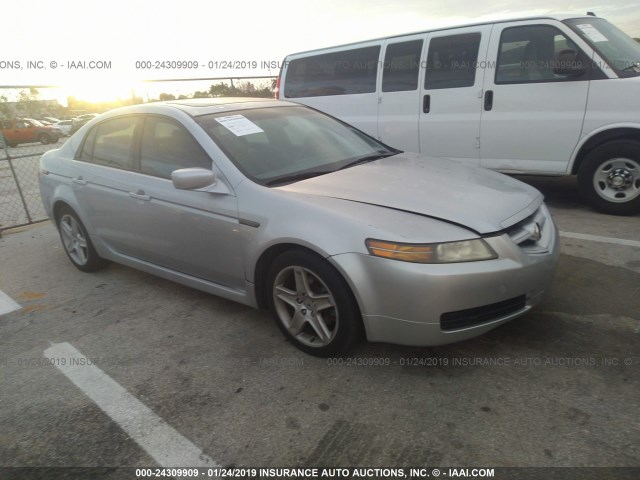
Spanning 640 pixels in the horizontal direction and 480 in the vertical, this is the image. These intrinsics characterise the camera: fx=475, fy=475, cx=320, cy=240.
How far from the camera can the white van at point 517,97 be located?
181 inches

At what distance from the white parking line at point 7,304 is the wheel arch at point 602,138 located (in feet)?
17.5

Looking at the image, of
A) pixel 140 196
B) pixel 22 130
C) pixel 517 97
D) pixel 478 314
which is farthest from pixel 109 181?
pixel 22 130

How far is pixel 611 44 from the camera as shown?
473 centimetres

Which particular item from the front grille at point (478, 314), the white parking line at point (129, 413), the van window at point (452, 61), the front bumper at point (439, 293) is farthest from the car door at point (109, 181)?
the van window at point (452, 61)

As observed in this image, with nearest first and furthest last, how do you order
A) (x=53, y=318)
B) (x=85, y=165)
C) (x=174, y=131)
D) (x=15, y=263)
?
(x=174, y=131), (x=53, y=318), (x=85, y=165), (x=15, y=263)

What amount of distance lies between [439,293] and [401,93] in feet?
13.8

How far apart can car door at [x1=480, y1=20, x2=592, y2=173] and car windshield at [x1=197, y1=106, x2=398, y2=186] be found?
6.76 ft

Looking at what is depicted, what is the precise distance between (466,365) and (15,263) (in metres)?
4.65

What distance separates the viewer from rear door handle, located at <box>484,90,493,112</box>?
519cm

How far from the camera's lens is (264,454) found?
2.09 m

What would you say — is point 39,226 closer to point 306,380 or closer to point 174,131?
point 174,131

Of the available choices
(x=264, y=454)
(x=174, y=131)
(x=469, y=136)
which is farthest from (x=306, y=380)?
(x=469, y=136)

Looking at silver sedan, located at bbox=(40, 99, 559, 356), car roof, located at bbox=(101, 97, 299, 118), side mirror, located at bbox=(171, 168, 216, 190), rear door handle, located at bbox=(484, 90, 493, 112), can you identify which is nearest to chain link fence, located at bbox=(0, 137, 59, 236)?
silver sedan, located at bbox=(40, 99, 559, 356)

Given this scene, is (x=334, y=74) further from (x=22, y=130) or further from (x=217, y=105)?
(x=22, y=130)
